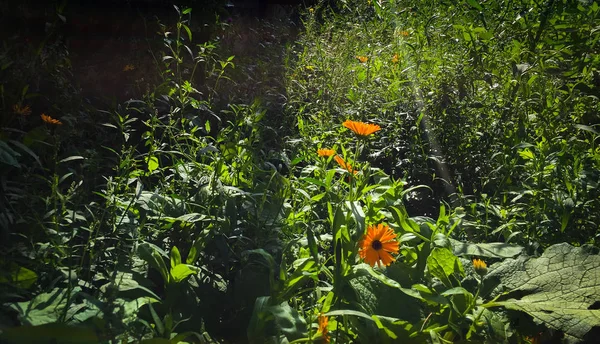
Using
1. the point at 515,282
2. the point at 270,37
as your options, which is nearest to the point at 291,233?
the point at 515,282

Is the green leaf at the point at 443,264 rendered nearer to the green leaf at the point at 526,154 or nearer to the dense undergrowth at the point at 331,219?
the dense undergrowth at the point at 331,219

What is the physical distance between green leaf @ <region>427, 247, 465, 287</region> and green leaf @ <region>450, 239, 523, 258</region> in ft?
0.49

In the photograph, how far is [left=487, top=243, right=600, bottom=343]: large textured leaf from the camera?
66.8 inches

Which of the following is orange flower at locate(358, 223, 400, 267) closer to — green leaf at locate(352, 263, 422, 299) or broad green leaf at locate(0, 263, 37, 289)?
green leaf at locate(352, 263, 422, 299)

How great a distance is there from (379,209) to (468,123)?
1190 millimetres

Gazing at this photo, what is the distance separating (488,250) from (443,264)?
24cm

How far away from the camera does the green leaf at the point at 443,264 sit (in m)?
1.79

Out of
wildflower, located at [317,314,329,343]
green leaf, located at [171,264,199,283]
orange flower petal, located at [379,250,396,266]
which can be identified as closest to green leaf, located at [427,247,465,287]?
orange flower petal, located at [379,250,396,266]

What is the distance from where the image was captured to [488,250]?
77.4 inches

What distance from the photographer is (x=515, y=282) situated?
74.0 inches

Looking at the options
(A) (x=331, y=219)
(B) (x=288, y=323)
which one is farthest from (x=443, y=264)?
(B) (x=288, y=323)

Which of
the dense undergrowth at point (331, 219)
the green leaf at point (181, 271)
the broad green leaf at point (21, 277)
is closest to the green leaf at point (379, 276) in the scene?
the dense undergrowth at point (331, 219)

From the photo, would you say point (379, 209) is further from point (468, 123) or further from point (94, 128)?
point (94, 128)

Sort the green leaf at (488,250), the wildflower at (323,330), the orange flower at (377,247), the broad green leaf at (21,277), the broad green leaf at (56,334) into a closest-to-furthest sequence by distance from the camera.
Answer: the broad green leaf at (56,334), the broad green leaf at (21,277), the wildflower at (323,330), the orange flower at (377,247), the green leaf at (488,250)
